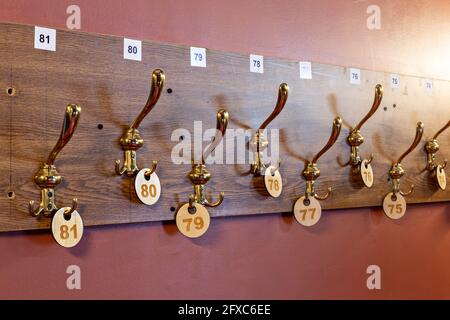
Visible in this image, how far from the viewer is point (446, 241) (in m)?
1.48

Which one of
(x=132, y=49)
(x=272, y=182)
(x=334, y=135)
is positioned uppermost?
(x=132, y=49)

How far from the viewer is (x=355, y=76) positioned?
129cm

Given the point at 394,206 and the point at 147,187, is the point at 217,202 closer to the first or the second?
the point at 147,187

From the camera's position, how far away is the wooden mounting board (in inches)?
33.4

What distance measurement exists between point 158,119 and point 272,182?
0.89 feet

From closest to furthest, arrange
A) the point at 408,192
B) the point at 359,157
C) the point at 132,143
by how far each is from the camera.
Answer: the point at 132,143 → the point at 359,157 → the point at 408,192

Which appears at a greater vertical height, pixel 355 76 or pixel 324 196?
pixel 355 76

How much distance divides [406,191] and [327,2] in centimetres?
50

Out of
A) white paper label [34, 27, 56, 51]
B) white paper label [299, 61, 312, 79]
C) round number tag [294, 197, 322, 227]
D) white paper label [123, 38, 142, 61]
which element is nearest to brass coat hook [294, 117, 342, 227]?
round number tag [294, 197, 322, 227]

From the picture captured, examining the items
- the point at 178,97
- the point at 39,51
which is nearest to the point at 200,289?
the point at 178,97

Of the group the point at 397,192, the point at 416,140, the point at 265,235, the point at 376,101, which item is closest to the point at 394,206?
the point at 397,192

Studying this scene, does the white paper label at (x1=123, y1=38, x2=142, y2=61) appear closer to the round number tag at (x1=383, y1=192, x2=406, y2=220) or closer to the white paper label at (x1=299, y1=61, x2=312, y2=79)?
the white paper label at (x1=299, y1=61, x2=312, y2=79)
